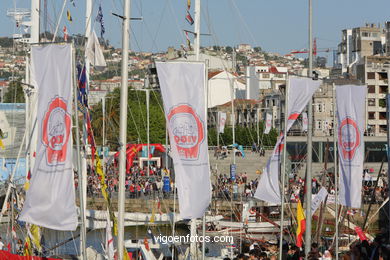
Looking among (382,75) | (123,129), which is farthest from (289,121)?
(382,75)

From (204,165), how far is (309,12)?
6.67 metres

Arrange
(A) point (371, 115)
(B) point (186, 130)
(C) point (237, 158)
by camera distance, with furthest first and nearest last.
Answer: (A) point (371, 115), (C) point (237, 158), (B) point (186, 130)

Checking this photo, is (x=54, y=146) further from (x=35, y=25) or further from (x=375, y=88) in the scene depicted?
(x=375, y=88)

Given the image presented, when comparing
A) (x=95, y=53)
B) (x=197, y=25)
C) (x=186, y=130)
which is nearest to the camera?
(x=186, y=130)

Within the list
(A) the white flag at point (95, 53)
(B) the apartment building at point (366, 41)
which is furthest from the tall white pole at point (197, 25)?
(B) the apartment building at point (366, 41)

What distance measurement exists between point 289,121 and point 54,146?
7.30m

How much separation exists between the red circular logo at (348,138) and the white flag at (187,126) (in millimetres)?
4406

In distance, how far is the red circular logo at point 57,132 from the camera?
1630cm

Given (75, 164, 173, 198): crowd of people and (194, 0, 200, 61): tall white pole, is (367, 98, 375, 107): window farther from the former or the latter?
(194, 0, 200, 61): tall white pole

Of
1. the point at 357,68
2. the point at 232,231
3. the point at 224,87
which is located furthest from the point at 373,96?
the point at 232,231

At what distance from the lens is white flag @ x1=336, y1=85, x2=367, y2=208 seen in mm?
22188

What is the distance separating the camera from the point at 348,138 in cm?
2228

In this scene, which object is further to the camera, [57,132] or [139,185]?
[139,185]

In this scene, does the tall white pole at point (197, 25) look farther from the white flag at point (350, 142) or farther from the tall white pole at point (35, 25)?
the white flag at point (350, 142)
